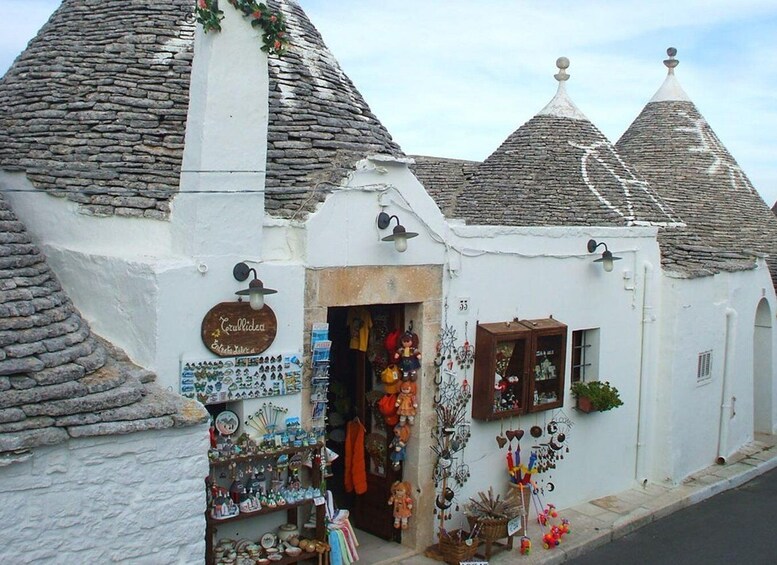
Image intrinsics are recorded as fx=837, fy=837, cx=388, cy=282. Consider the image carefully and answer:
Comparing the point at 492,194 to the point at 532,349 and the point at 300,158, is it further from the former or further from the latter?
the point at 300,158

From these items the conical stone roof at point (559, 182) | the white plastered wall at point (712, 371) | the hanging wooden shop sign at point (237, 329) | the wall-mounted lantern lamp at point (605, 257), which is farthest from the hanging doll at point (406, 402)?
the conical stone roof at point (559, 182)

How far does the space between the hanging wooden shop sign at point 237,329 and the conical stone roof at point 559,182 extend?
20.9 feet

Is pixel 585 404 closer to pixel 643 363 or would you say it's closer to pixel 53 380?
pixel 643 363

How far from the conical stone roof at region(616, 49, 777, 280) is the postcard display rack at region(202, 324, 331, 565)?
28.8 feet

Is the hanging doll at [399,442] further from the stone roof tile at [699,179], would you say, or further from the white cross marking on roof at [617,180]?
the stone roof tile at [699,179]

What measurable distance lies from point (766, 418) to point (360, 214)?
1043 cm

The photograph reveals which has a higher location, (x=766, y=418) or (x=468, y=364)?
(x=468, y=364)

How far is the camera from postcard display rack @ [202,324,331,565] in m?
6.53

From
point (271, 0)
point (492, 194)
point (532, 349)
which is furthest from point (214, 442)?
point (492, 194)

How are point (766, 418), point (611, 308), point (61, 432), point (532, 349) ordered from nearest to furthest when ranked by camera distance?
point (61, 432) < point (532, 349) < point (611, 308) < point (766, 418)

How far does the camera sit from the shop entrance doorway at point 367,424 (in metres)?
8.48

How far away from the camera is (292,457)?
7.01m

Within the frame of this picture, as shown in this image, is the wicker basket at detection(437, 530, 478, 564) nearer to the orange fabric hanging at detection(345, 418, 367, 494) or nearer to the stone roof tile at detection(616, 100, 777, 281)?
the orange fabric hanging at detection(345, 418, 367, 494)

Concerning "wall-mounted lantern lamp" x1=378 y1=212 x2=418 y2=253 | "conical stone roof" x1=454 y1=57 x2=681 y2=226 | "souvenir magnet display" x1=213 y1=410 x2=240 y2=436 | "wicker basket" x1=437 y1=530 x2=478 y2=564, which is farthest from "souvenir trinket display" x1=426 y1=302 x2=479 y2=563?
"conical stone roof" x1=454 y1=57 x2=681 y2=226
